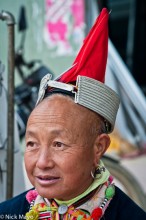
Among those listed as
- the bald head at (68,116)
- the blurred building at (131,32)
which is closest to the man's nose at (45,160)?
the bald head at (68,116)

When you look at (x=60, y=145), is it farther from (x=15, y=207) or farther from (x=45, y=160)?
(x=15, y=207)

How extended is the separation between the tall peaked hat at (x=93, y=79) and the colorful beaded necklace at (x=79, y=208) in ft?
0.88

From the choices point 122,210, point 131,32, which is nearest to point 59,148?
point 122,210

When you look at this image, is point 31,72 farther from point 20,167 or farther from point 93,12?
point 20,167

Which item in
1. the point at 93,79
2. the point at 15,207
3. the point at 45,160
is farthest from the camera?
the point at 15,207

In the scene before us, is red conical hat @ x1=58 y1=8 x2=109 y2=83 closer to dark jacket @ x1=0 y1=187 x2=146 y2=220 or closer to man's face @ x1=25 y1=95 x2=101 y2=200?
man's face @ x1=25 y1=95 x2=101 y2=200

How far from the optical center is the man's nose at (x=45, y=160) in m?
2.04

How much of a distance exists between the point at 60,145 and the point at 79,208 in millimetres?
304

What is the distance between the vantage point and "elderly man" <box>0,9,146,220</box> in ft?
6.83

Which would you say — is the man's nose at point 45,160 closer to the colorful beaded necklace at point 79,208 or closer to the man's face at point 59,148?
the man's face at point 59,148

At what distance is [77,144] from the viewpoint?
210 centimetres

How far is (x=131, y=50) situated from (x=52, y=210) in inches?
229

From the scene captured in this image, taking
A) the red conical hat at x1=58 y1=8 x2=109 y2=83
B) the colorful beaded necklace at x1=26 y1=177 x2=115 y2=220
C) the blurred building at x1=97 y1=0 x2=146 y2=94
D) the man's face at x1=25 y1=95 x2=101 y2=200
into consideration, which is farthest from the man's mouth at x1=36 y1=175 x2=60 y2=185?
the blurred building at x1=97 y1=0 x2=146 y2=94

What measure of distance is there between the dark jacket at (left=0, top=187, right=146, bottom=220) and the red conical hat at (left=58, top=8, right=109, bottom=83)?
1.74 ft
